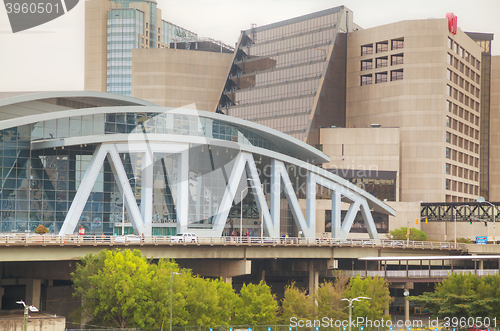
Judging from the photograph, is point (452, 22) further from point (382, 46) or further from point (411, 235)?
point (411, 235)

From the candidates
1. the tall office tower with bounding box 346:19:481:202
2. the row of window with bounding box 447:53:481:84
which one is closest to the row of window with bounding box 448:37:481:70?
the tall office tower with bounding box 346:19:481:202

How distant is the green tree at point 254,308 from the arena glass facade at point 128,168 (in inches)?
860

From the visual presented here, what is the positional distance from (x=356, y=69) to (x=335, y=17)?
12.8m

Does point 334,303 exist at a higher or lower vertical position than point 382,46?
lower

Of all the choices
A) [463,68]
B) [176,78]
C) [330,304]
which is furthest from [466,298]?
[176,78]

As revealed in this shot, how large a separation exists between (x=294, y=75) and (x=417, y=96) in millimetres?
27630

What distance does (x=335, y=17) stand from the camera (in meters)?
148

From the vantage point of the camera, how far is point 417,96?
140500mm

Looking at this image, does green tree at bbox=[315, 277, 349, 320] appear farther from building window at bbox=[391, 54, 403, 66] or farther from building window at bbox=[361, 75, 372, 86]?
building window at bbox=[361, 75, 372, 86]

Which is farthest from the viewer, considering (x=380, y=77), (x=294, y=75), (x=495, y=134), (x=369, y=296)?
(x=495, y=134)

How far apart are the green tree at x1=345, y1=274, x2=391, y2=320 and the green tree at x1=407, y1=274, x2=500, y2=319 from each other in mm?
3879

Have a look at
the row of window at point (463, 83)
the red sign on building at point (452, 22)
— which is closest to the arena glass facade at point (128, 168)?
the row of window at point (463, 83)

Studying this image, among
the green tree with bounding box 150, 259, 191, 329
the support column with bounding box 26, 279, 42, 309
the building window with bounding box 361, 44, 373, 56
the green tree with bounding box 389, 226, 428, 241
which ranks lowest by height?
the support column with bounding box 26, 279, 42, 309

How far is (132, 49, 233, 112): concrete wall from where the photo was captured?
16088 centimetres
